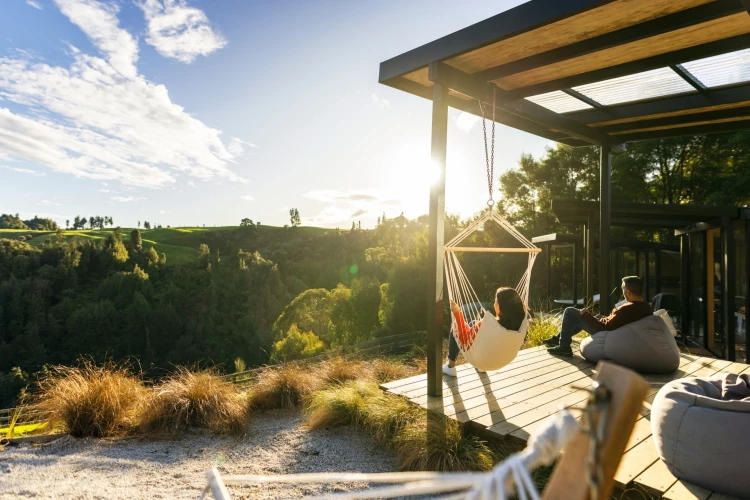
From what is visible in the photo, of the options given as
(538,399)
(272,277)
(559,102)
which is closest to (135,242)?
(272,277)

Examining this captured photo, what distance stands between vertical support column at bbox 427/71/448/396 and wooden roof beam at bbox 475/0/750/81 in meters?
0.56

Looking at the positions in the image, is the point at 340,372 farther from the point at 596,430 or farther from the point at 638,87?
the point at 596,430

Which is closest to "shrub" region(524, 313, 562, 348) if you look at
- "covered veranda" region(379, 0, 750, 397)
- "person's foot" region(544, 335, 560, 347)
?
"person's foot" region(544, 335, 560, 347)

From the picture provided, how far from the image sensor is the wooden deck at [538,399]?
7.22 feet

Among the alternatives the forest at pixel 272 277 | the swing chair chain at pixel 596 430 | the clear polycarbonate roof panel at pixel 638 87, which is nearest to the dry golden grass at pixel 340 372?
the clear polycarbonate roof panel at pixel 638 87

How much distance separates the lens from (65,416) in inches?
147

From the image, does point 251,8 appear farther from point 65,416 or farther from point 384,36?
point 65,416

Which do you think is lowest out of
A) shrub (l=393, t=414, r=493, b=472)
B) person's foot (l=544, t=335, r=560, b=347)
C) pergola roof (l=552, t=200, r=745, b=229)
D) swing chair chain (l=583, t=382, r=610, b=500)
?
shrub (l=393, t=414, r=493, b=472)

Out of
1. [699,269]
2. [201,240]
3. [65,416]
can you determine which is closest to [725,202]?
[699,269]

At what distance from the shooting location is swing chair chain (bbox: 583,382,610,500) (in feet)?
1.73

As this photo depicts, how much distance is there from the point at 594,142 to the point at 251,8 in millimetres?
7470

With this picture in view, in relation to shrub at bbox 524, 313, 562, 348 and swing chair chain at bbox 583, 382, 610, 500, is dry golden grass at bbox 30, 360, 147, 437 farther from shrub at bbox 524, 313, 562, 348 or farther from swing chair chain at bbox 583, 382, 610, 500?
shrub at bbox 524, 313, 562, 348

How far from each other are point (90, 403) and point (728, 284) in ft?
23.2

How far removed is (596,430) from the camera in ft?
1.79
